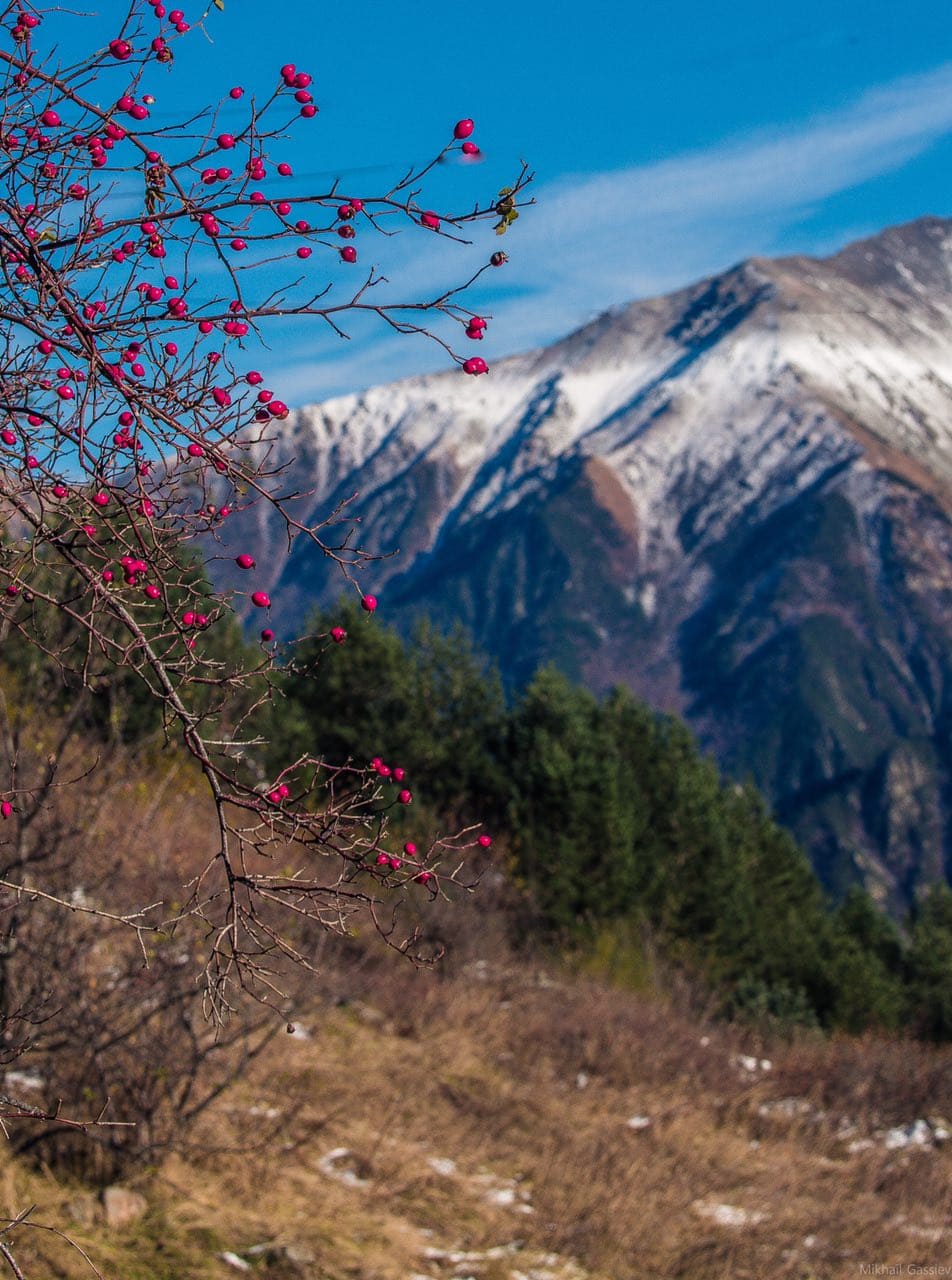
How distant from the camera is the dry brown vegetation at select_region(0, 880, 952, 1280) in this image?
7.55 meters

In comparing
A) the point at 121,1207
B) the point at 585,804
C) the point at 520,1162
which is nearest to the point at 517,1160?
the point at 520,1162

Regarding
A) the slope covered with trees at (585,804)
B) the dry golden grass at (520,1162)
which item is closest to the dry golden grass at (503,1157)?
the dry golden grass at (520,1162)

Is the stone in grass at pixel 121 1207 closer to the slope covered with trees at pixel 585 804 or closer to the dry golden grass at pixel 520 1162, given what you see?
the dry golden grass at pixel 520 1162

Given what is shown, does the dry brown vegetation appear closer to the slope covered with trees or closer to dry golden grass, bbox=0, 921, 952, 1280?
dry golden grass, bbox=0, 921, 952, 1280

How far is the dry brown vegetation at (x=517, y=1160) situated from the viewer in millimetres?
7555

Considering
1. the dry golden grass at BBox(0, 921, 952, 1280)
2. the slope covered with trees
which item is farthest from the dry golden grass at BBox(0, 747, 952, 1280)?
the slope covered with trees

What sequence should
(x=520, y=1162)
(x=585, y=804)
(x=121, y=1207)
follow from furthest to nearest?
(x=585, y=804) → (x=520, y=1162) → (x=121, y=1207)

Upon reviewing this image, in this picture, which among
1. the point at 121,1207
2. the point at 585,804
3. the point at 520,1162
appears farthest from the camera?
the point at 585,804

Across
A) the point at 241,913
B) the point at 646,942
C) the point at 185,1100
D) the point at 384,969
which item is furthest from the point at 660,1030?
the point at 241,913

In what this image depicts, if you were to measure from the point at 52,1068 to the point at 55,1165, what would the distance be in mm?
576

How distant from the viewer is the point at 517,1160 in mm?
9867

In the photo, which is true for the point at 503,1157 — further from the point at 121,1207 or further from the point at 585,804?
the point at 585,804

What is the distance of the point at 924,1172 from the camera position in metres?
10.2

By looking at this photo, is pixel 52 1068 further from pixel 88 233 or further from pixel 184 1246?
pixel 88 233
